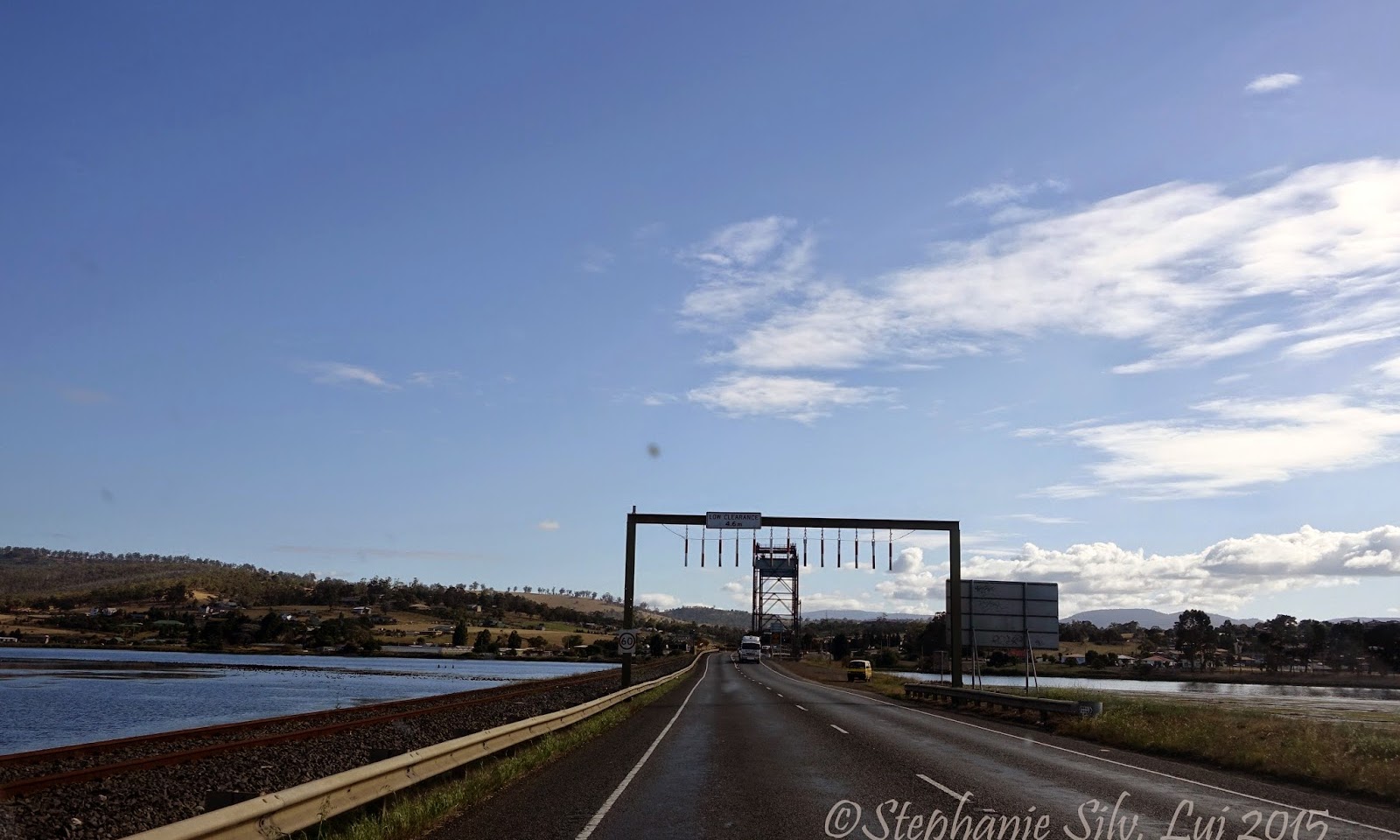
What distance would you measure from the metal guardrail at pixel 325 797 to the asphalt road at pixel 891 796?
35.2 inches

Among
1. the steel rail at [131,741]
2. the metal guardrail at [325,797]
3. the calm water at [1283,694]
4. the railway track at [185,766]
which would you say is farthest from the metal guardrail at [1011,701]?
the steel rail at [131,741]

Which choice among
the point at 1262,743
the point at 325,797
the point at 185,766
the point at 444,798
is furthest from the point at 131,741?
the point at 1262,743

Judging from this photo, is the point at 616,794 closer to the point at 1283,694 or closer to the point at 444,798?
the point at 444,798

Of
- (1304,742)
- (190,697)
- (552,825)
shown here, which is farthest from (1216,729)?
(190,697)

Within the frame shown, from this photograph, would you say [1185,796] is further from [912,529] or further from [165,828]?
[912,529]

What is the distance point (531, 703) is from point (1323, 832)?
3141 centimetres

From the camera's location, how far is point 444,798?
13.0 meters

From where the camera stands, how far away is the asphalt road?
37.5ft

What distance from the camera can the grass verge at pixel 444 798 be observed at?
34.4ft

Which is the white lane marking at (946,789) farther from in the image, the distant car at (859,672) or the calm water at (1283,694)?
the distant car at (859,672)

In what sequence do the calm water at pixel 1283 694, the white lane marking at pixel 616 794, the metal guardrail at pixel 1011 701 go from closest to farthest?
1. the white lane marking at pixel 616 794
2. the metal guardrail at pixel 1011 701
3. the calm water at pixel 1283 694

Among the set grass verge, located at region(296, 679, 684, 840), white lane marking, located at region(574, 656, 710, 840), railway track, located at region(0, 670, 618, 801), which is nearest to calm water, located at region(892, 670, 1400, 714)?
white lane marking, located at region(574, 656, 710, 840)

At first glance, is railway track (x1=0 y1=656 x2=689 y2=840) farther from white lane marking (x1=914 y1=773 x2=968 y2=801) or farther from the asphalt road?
white lane marking (x1=914 y1=773 x2=968 y2=801)

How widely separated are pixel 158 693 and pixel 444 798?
5305 centimetres
